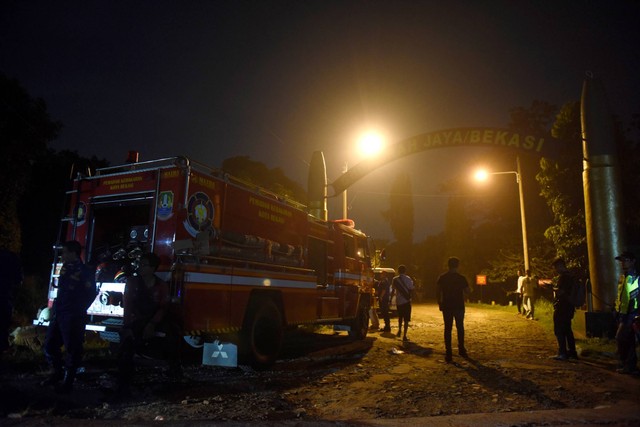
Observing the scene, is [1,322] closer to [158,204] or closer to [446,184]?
[158,204]

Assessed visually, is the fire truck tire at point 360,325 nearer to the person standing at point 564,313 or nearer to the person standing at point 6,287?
the person standing at point 564,313

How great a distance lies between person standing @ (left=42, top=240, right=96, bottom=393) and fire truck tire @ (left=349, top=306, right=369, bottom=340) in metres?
6.78

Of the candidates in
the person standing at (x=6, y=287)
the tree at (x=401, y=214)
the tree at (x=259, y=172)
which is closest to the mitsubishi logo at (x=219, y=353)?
the person standing at (x=6, y=287)

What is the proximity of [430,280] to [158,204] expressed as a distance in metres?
47.7

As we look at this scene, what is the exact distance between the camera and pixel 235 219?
274 inches

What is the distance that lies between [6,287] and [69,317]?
829 mm

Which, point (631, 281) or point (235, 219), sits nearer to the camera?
point (631, 281)

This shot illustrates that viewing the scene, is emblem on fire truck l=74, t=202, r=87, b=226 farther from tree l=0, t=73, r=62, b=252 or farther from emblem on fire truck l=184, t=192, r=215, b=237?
tree l=0, t=73, r=62, b=252

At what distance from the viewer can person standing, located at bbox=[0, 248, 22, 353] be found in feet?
17.4

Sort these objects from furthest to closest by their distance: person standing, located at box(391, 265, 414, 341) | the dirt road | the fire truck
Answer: person standing, located at box(391, 265, 414, 341), the fire truck, the dirt road

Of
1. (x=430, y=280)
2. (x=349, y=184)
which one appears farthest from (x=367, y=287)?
(x=430, y=280)

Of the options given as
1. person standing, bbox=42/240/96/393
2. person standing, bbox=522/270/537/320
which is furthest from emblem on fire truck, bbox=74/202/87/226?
person standing, bbox=522/270/537/320

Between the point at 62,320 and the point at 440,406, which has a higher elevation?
the point at 62,320

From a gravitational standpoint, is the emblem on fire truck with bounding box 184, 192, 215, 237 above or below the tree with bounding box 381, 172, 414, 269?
below
